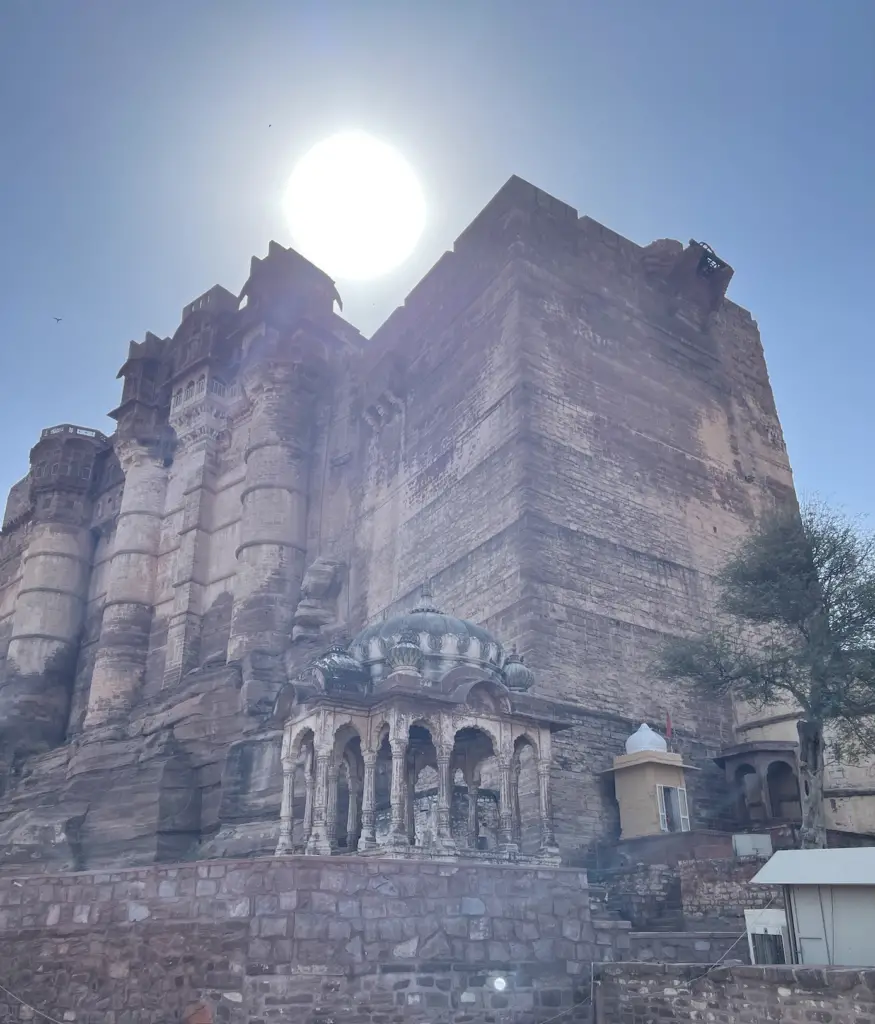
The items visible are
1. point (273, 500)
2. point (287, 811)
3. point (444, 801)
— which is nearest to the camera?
point (444, 801)

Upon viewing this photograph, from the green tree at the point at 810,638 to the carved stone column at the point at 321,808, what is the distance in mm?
5729

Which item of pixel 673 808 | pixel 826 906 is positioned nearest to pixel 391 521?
pixel 673 808

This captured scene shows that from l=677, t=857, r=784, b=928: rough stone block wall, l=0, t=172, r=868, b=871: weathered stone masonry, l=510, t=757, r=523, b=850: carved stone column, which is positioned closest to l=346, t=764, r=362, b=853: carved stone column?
l=0, t=172, r=868, b=871: weathered stone masonry

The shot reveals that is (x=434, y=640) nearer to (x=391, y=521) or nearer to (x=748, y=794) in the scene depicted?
(x=748, y=794)

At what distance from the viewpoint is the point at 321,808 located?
8320 millimetres

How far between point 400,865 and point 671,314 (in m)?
16.2


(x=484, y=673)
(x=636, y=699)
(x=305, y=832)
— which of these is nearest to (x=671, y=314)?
(x=636, y=699)

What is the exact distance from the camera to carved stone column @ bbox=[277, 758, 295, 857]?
28.0 ft

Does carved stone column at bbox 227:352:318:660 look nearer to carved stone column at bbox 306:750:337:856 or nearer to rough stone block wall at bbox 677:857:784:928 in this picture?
carved stone column at bbox 306:750:337:856

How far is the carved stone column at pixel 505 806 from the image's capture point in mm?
8414

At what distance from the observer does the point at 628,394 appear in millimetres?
18281

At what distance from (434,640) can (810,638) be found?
17.4 ft

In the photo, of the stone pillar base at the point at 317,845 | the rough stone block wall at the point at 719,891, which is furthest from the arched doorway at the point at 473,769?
the rough stone block wall at the point at 719,891

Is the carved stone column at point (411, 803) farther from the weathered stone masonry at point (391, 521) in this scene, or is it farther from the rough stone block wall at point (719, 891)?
the rough stone block wall at point (719, 891)
